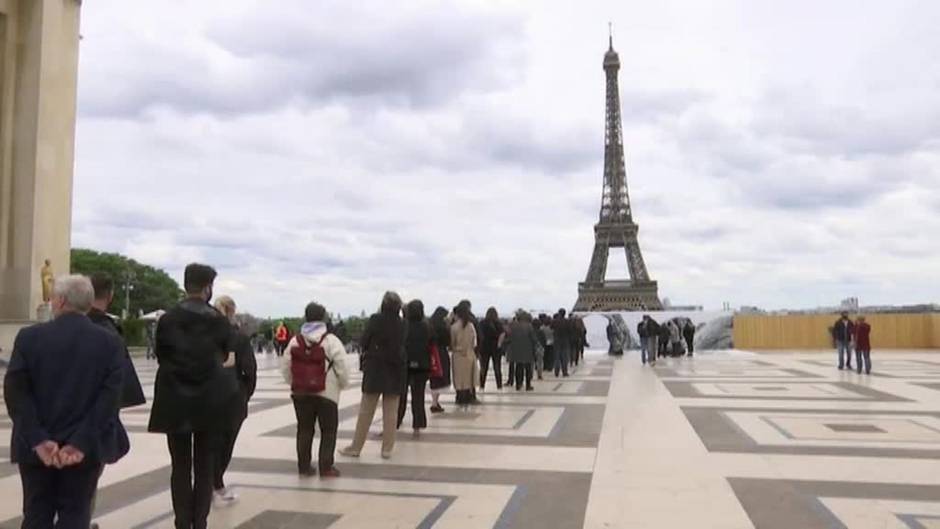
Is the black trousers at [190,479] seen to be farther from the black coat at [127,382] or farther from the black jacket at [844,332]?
the black jacket at [844,332]

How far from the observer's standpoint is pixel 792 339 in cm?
3425

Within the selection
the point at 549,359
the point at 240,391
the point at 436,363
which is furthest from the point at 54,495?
the point at 549,359

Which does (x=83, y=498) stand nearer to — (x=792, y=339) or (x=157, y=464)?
(x=157, y=464)

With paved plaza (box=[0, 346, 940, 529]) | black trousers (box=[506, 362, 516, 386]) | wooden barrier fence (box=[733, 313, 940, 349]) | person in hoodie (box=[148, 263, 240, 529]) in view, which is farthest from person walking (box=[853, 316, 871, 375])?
person in hoodie (box=[148, 263, 240, 529])

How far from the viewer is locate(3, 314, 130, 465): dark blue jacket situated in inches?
132

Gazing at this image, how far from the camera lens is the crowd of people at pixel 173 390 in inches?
133

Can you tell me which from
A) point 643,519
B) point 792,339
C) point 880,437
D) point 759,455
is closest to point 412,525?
point 643,519

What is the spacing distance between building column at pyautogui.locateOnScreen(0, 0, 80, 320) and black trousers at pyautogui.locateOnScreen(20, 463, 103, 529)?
2127 centimetres

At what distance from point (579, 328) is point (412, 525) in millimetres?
16463

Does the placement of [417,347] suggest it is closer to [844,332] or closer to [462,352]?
[462,352]

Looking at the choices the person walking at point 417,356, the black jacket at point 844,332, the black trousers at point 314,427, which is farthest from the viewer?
the black jacket at point 844,332

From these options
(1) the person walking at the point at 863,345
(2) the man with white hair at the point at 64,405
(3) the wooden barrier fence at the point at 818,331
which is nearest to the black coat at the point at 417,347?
(2) the man with white hair at the point at 64,405

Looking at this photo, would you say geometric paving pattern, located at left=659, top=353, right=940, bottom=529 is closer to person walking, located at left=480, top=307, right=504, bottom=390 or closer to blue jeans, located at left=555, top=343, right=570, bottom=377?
blue jeans, located at left=555, top=343, right=570, bottom=377

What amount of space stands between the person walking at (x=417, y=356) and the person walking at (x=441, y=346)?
148 centimetres
